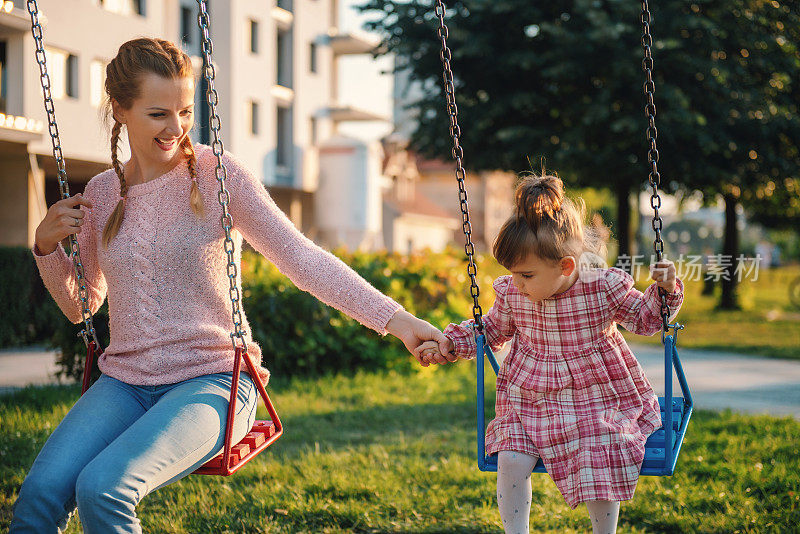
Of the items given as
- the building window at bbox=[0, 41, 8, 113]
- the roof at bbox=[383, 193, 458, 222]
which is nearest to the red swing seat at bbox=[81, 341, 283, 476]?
the building window at bbox=[0, 41, 8, 113]

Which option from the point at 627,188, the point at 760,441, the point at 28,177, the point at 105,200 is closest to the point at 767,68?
the point at 627,188

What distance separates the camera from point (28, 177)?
13242 millimetres

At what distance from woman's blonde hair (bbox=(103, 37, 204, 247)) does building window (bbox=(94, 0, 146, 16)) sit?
44.8 ft

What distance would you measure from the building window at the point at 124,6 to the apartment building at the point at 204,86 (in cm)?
2

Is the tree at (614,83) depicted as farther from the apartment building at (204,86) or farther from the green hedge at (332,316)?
the apartment building at (204,86)

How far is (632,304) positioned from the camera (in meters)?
2.75

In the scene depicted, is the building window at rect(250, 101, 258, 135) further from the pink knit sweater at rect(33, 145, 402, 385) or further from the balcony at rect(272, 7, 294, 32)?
the pink knit sweater at rect(33, 145, 402, 385)

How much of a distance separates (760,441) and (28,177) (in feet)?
39.5

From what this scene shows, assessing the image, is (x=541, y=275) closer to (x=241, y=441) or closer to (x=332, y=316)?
(x=241, y=441)

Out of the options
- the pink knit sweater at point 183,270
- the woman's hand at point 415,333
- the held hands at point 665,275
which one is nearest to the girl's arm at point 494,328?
the woman's hand at point 415,333

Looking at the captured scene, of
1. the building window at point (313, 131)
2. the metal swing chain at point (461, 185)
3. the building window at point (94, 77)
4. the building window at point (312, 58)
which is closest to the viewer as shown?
the metal swing chain at point (461, 185)

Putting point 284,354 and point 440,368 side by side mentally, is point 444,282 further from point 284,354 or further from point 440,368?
point 284,354

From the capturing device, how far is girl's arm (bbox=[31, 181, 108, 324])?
2783 millimetres

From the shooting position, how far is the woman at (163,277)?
2.31 meters
